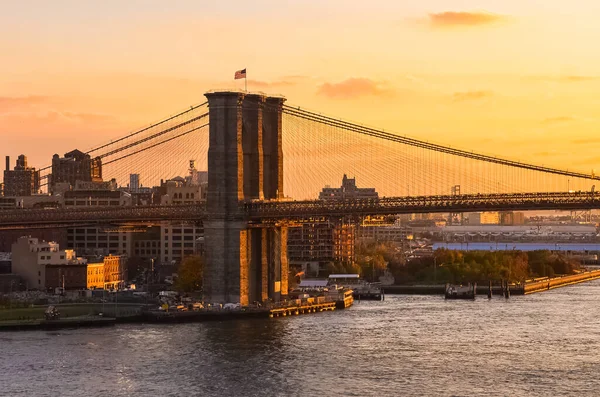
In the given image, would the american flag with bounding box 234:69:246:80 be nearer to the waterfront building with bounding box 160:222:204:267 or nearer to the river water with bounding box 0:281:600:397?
the river water with bounding box 0:281:600:397

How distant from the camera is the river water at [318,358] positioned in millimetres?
47812

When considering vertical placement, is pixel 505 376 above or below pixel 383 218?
below

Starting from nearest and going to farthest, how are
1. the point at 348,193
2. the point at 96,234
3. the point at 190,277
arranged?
the point at 190,277, the point at 96,234, the point at 348,193

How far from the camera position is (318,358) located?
179 ft

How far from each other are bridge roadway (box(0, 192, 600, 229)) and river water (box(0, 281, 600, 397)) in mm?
5546

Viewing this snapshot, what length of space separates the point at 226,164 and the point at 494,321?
16017 millimetres

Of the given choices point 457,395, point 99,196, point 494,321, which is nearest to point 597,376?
point 457,395

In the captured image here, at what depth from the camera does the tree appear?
276ft

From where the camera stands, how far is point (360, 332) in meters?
64.2

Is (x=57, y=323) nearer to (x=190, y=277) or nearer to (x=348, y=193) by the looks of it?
(x=190, y=277)

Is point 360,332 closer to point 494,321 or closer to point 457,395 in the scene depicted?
point 494,321

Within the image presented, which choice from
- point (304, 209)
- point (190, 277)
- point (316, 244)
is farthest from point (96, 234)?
point (304, 209)

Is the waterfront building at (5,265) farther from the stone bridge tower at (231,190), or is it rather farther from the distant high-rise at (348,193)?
the distant high-rise at (348,193)

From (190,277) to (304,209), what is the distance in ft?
42.7
